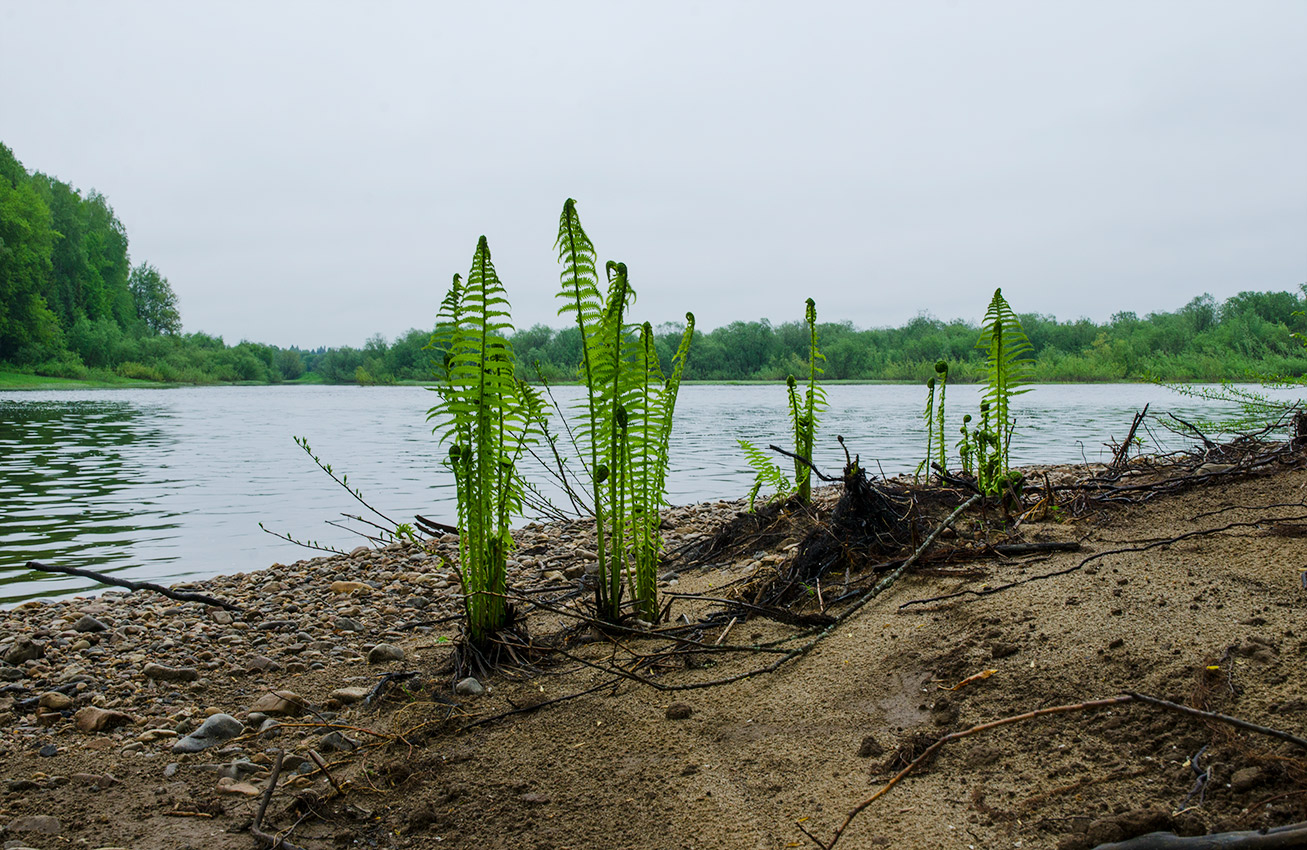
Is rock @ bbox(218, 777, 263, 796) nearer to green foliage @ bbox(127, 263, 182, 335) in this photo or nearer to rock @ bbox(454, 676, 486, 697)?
rock @ bbox(454, 676, 486, 697)

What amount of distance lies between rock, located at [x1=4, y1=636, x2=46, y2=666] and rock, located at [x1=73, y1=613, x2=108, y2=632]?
549 millimetres

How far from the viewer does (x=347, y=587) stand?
6.34m

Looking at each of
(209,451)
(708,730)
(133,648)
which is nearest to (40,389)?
(209,451)

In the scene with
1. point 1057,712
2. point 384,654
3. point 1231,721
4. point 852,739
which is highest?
point 1231,721

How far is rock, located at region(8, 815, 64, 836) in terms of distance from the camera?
97.5 inches

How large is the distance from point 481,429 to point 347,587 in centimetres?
340

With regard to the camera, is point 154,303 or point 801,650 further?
point 154,303

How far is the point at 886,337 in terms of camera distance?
70125 millimetres

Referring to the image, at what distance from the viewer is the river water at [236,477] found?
8.09m

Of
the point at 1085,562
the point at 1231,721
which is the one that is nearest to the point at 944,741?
Result: the point at 1231,721

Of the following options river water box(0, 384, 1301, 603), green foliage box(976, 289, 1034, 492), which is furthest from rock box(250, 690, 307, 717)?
green foliage box(976, 289, 1034, 492)

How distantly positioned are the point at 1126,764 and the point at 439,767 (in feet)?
7.31

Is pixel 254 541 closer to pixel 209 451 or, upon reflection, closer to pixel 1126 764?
pixel 1126 764

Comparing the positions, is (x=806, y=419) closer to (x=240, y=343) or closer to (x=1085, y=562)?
(x=1085, y=562)
